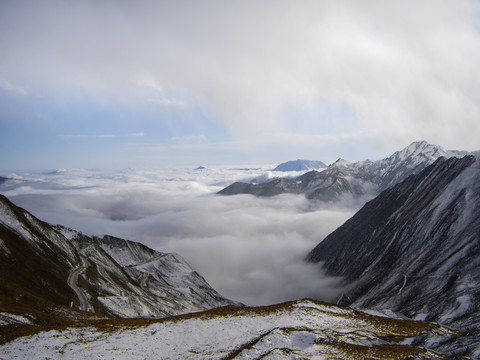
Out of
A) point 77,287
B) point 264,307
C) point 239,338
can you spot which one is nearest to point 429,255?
point 264,307

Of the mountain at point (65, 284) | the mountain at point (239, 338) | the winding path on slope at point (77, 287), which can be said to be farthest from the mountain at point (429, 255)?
the winding path on slope at point (77, 287)

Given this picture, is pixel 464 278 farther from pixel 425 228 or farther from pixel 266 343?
pixel 266 343

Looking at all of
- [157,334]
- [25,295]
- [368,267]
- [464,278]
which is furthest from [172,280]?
[157,334]

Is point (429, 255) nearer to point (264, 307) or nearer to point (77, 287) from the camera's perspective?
point (264, 307)

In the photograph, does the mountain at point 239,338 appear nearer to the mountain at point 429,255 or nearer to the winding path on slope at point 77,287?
the mountain at point 429,255

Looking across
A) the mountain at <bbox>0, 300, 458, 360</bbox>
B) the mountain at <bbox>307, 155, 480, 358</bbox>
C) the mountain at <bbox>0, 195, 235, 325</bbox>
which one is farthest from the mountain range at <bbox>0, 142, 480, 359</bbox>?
the mountain at <bbox>307, 155, 480, 358</bbox>

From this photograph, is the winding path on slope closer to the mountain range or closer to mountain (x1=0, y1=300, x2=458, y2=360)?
the mountain range
